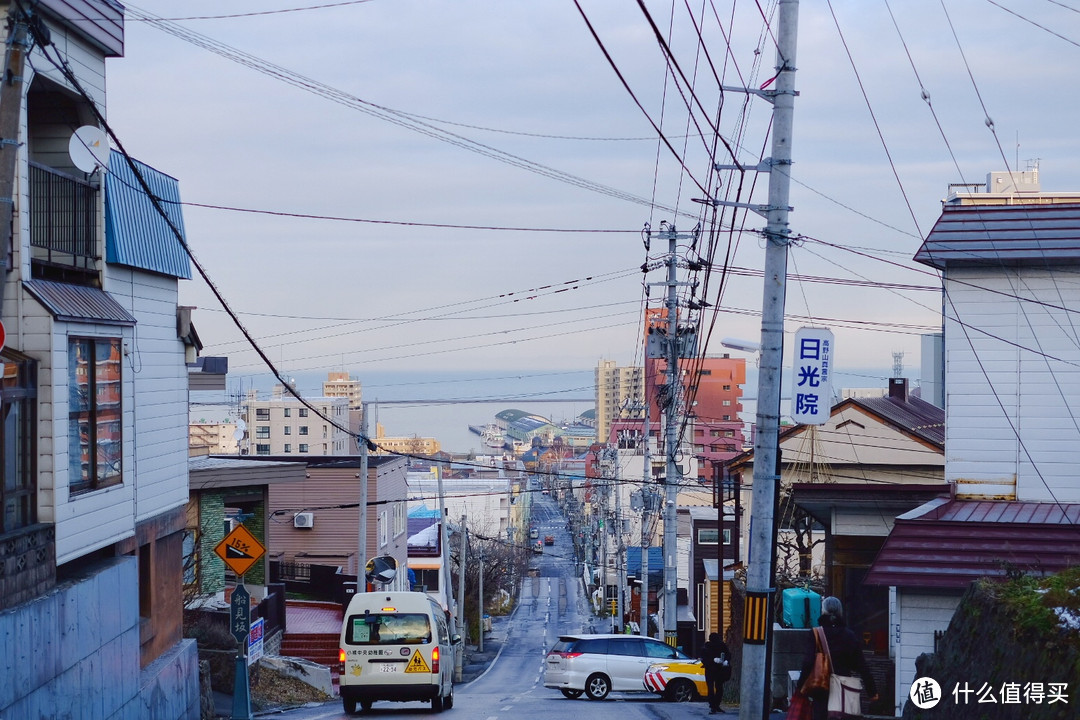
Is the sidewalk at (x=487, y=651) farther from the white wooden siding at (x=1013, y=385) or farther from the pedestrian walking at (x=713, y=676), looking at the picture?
the white wooden siding at (x=1013, y=385)

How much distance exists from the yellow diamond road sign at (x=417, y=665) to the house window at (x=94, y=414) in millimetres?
6864

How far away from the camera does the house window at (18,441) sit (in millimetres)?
12086

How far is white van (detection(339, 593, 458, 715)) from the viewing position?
65.7 ft

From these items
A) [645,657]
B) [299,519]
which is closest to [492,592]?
[299,519]

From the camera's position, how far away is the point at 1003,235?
2005 cm

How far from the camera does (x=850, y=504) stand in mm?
23266

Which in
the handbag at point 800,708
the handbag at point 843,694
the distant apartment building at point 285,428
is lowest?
the distant apartment building at point 285,428

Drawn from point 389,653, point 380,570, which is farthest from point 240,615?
point 380,570

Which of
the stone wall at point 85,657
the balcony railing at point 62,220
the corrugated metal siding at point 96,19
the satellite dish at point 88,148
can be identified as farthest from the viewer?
the balcony railing at point 62,220

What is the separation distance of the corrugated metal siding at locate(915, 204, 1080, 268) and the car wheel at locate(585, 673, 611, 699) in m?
12.8

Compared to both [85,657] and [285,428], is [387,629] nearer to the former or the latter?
[85,657]

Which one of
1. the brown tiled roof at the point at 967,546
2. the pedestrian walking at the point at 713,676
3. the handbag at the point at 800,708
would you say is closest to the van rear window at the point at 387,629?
the pedestrian walking at the point at 713,676

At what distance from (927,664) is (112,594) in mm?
10040

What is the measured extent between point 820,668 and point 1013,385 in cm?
942
